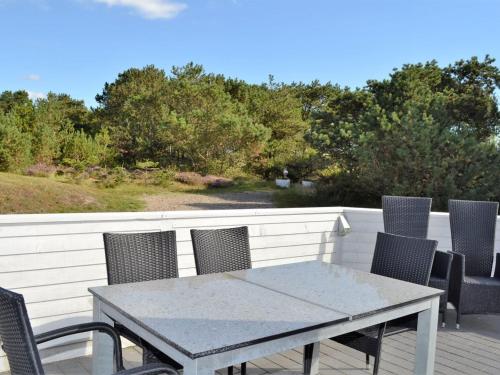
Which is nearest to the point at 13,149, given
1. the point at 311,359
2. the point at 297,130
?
the point at 297,130

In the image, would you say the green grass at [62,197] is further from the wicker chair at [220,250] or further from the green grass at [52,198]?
the wicker chair at [220,250]

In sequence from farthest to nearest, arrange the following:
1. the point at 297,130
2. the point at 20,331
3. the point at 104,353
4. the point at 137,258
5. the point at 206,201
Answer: the point at 297,130 < the point at 206,201 < the point at 137,258 < the point at 104,353 < the point at 20,331

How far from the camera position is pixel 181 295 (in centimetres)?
189

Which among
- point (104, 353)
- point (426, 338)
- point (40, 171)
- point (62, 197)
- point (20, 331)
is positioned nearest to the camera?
point (20, 331)

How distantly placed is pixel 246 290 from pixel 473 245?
2787 mm

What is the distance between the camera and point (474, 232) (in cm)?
401

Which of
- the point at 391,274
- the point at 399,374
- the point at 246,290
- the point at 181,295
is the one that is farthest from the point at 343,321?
the point at 399,374

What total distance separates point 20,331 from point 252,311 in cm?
82

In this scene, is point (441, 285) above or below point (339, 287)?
below

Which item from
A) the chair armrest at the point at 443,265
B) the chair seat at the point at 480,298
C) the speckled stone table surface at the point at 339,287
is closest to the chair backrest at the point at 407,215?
the chair armrest at the point at 443,265

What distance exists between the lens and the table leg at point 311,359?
2623 millimetres

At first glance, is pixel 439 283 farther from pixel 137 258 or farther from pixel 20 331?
pixel 20 331

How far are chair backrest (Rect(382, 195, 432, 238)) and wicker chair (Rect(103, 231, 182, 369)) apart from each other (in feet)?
7.32

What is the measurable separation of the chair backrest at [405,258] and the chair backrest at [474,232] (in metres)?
1.52
